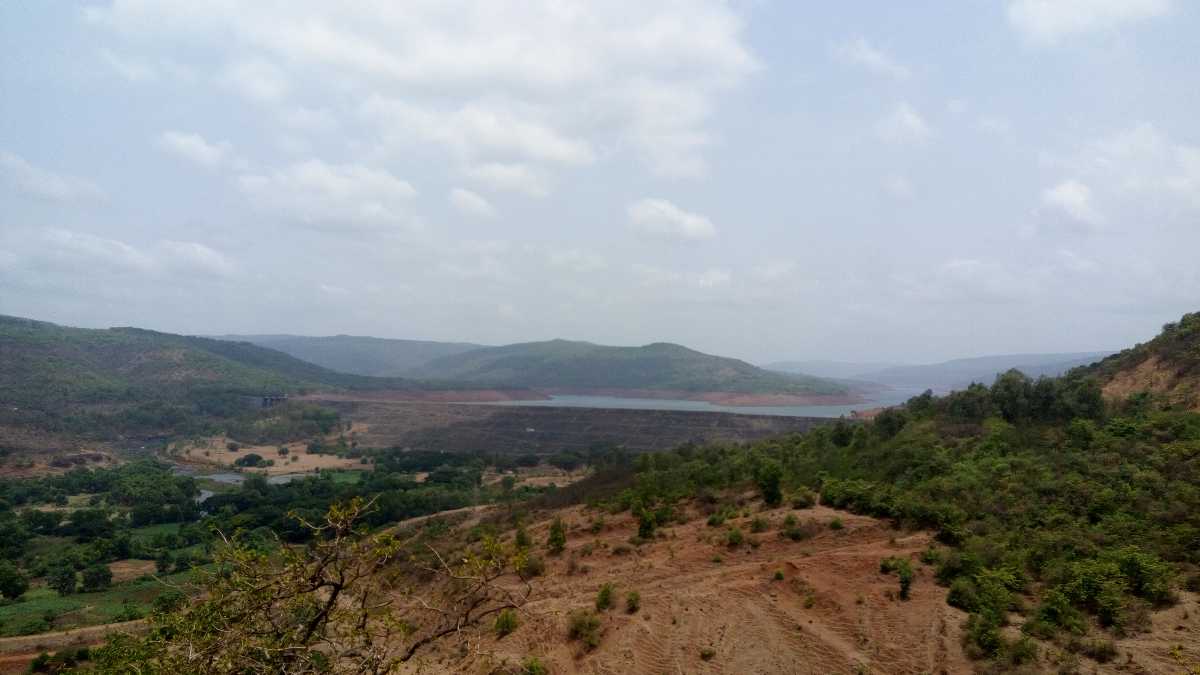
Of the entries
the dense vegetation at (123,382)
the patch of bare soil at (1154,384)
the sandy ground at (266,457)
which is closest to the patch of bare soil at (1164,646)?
the patch of bare soil at (1154,384)

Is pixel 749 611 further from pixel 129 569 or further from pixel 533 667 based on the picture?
pixel 129 569

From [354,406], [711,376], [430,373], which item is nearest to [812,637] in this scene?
[354,406]

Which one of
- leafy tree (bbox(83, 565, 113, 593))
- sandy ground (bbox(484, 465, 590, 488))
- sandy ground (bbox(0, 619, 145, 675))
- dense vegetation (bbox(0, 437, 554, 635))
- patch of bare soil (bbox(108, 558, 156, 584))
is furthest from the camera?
sandy ground (bbox(484, 465, 590, 488))

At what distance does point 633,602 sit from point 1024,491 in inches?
387

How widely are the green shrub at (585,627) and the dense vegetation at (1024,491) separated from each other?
480 cm

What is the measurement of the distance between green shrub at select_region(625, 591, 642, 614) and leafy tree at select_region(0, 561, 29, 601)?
31588mm

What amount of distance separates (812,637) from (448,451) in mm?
62657

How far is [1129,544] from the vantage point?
38.7 feet

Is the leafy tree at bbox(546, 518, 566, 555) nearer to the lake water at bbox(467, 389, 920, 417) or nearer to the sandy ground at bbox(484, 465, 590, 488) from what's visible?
the sandy ground at bbox(484, 465, 590, 488)

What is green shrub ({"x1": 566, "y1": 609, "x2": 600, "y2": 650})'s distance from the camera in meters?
13.2

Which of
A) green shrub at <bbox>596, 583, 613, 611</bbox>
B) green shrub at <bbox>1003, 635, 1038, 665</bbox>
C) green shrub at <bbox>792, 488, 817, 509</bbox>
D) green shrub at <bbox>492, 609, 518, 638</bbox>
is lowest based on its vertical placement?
green shrub at <bbox>492, 609, 518, 638</bbox>

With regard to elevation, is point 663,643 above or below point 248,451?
above

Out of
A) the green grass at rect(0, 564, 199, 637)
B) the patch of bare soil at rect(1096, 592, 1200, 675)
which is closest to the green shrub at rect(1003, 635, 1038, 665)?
the patch of bare soil at rect(1096, 592, 1200, 675)

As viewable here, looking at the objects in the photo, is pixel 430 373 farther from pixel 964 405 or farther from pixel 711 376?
pixel 964 405
